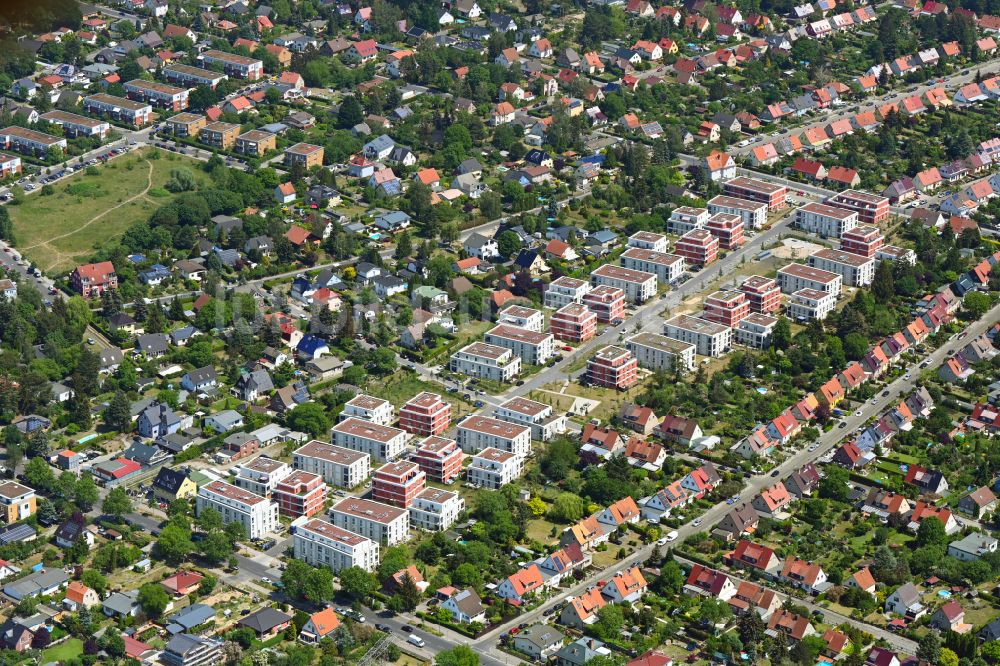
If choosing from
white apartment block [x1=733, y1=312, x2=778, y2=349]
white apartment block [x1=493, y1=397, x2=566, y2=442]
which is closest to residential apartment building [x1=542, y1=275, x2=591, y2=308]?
white apartment block [x1=733, y1=312, x2=778, y2=349]

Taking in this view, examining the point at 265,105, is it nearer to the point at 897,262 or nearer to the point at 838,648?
the point at 897,262

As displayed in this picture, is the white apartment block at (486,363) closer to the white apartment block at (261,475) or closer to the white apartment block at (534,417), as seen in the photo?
the white apartment block at (534,417)

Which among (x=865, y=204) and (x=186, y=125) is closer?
(x=865, y=204)

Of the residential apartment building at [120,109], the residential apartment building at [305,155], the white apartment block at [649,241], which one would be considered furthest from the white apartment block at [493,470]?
the residential apartment building at [120,109]

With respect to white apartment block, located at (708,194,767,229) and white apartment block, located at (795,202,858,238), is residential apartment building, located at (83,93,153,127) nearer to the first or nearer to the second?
white apartment block, located at (708,194,767,229)

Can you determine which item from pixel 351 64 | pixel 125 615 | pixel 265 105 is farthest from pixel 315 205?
pixel 125 615

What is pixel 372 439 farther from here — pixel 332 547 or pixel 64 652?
pixel 64 652

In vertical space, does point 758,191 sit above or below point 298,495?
above

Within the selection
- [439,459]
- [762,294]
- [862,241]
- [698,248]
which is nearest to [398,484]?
[439,459]
